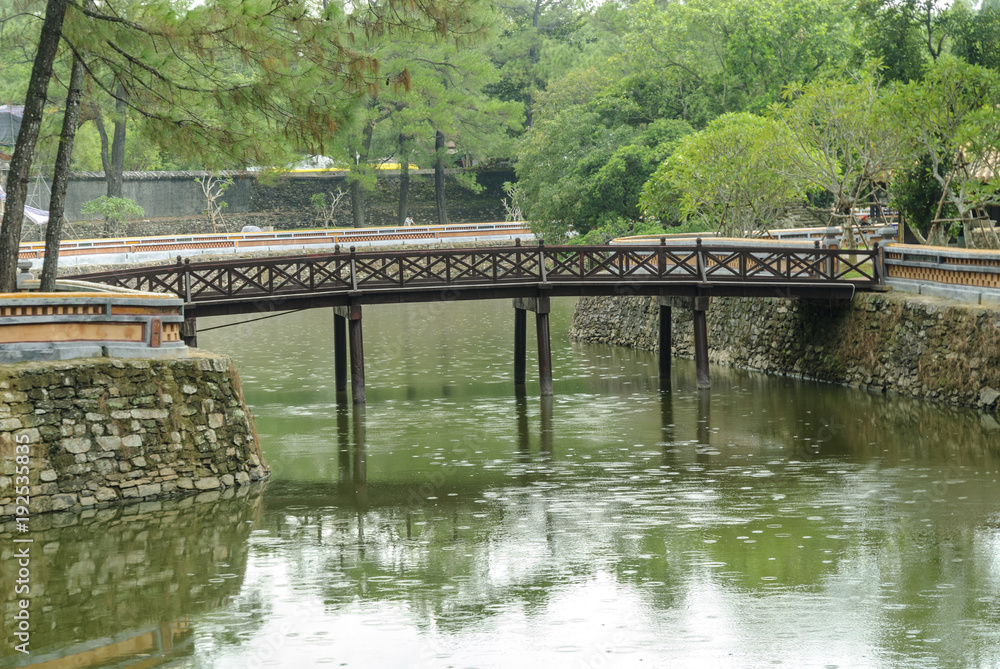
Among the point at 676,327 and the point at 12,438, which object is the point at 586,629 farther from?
the point at 676,327

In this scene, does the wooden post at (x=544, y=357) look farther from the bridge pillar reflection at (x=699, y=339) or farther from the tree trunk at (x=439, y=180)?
the tree trunk at (x=439, y=180)

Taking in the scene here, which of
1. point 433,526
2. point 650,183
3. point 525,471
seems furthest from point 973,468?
point 650,183

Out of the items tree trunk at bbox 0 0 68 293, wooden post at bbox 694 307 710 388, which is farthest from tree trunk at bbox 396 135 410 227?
tree trunk at bbox 0 0 68 293

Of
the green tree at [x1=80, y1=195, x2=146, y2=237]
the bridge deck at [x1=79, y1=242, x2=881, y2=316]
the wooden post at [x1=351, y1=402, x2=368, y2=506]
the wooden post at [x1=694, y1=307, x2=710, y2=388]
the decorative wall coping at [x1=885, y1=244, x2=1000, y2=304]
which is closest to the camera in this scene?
the wooden post at [x1=351, y1=402, x2=368, y2=506]

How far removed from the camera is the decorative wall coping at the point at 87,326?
1509cm

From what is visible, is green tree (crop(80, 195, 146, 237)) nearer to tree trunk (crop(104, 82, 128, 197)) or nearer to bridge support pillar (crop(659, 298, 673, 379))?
tree trunk (crop(104, 82, 128, 197))

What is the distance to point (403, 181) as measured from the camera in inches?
2351

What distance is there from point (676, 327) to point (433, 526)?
1788cm

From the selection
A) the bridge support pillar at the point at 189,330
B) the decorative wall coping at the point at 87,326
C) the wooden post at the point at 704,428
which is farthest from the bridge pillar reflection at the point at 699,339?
the decorative wall coping at the point at 87,326

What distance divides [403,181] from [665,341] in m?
34.3

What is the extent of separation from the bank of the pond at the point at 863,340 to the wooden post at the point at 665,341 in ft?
7.11

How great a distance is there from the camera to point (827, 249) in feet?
82.5

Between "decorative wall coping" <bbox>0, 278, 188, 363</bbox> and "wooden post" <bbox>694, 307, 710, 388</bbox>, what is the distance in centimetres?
1202

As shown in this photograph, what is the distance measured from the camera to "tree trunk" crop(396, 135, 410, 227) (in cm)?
5756
